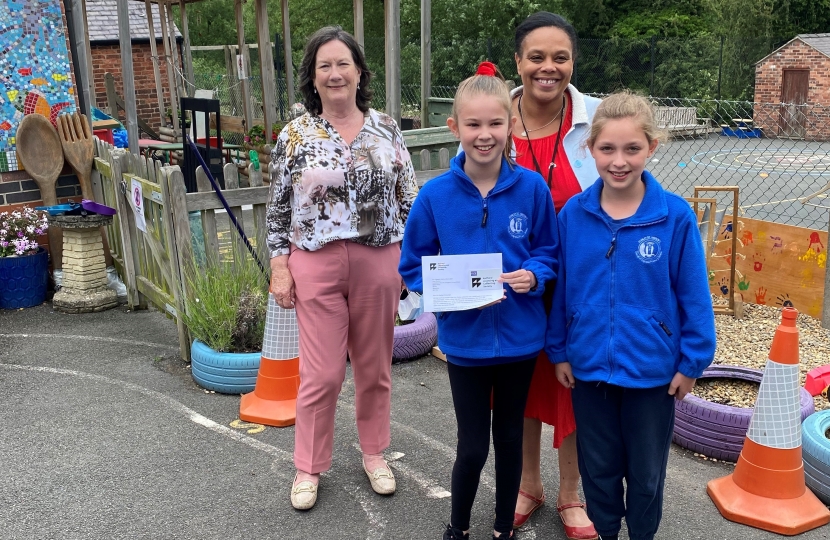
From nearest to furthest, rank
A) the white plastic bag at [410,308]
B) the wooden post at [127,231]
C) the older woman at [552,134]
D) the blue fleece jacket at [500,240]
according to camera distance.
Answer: the blue fleece jacket at [500,240] < the older woman at [552,134] < the white plastic bag at [410,308] < the wooden post at [127,231]

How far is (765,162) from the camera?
18.6 m

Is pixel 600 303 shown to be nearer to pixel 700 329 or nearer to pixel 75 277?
pixel 700 329

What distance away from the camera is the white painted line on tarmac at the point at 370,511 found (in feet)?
10.8

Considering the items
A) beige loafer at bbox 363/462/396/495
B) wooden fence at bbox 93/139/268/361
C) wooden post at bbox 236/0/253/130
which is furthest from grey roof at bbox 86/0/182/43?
beige loafer at bbox 363/462/396/495

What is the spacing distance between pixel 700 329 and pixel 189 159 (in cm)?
739

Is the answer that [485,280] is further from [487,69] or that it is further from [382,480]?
[382,480]

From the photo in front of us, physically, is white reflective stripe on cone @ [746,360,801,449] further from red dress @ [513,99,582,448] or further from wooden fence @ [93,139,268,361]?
wooden fence @ [93,139,268,361]

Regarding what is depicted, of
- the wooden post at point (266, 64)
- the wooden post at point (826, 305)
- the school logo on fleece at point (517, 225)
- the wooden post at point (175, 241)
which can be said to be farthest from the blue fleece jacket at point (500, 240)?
the wooden post at point (266, 64)

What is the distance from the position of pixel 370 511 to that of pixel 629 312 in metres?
1.63

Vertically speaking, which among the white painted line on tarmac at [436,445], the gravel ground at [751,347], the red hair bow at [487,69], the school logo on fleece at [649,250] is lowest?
the white painted line on tarmac at [436,445]

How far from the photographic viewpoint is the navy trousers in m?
2.59

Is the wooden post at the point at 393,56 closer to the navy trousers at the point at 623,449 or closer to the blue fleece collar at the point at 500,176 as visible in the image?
the blue fleece collar at the point at 500,176

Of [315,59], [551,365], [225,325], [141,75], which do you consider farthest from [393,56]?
[141,75]

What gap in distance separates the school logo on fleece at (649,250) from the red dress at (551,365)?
53cm
